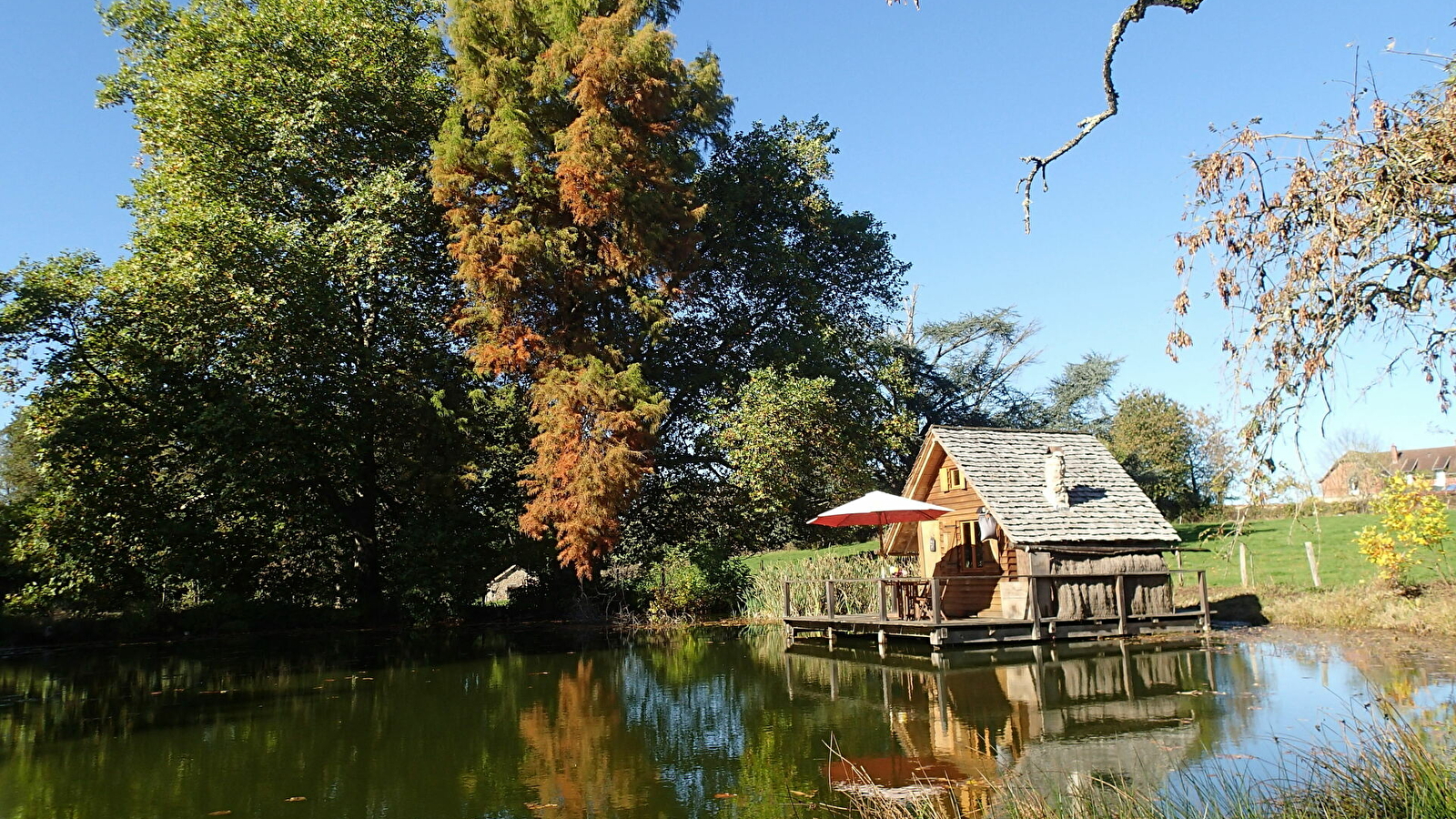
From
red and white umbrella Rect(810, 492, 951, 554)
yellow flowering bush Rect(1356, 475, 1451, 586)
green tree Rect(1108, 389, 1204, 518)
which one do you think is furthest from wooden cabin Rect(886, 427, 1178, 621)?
green tree Rect(1108, 389, 1204, 518)

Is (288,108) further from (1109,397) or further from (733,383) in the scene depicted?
(1109,397)

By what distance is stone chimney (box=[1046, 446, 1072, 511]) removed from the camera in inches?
744

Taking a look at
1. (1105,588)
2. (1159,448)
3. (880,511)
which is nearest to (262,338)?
(880,511)

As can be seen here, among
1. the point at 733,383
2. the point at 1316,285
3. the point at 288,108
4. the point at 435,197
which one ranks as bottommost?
the point at 1316,285

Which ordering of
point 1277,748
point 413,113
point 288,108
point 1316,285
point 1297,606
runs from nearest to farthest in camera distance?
point 1316,285 < point 1277,748 < point 1297,606 < point 288,108 < point 413,113

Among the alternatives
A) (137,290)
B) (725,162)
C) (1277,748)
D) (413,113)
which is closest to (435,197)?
(413,113)

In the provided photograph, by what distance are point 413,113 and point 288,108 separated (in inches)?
125

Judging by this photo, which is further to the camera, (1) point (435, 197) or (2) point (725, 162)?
(2) point (725, 162)

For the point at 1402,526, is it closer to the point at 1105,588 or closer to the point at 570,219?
the point at 1105,588

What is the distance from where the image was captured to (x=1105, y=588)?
1819 centimetres

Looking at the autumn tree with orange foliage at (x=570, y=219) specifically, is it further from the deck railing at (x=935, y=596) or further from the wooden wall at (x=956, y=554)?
the wooden wall at (x=956, y=554)

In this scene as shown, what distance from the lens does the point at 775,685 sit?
44.6 ft

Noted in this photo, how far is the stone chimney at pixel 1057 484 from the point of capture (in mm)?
18906

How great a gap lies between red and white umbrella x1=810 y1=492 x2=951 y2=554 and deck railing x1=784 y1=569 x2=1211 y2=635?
1.19 m
